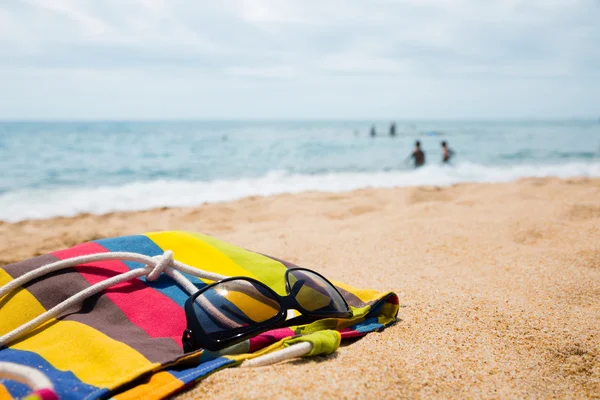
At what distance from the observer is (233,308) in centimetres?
161

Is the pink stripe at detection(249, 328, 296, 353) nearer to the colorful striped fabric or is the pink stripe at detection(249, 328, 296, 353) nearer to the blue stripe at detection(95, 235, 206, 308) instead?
the colorful striped fabric

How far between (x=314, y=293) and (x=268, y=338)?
28 cm

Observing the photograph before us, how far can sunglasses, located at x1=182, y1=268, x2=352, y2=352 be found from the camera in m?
1.54

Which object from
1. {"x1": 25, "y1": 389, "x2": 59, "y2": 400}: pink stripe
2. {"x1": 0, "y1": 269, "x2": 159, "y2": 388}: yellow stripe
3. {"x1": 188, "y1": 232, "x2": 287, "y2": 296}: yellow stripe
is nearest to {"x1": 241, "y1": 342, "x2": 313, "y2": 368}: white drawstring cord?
{"x1": 0, "y1": 269, "x2": 159, "y2": 388}: yellow stripe

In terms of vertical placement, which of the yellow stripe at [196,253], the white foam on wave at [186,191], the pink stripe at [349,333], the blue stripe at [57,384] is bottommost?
the white foam on wave at [186,191]

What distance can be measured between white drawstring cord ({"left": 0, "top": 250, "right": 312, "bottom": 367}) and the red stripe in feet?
0.16

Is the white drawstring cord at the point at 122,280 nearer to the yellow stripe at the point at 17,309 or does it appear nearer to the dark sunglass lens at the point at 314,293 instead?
the yellow stripe at the point at 17,309

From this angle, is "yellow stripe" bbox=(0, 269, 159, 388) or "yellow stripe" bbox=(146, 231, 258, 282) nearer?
"yellow stripe" bbox=(0, 269, 159, 388)

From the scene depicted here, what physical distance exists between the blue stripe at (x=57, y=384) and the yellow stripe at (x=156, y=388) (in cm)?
7

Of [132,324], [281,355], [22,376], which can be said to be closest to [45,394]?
[22,376]

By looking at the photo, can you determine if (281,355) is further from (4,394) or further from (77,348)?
(4,394)

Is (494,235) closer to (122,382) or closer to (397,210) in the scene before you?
(397,210)

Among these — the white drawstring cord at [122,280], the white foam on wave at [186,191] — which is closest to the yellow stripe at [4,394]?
Answer: the white drawstring cord at [122,280]

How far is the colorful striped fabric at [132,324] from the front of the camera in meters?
1.35
